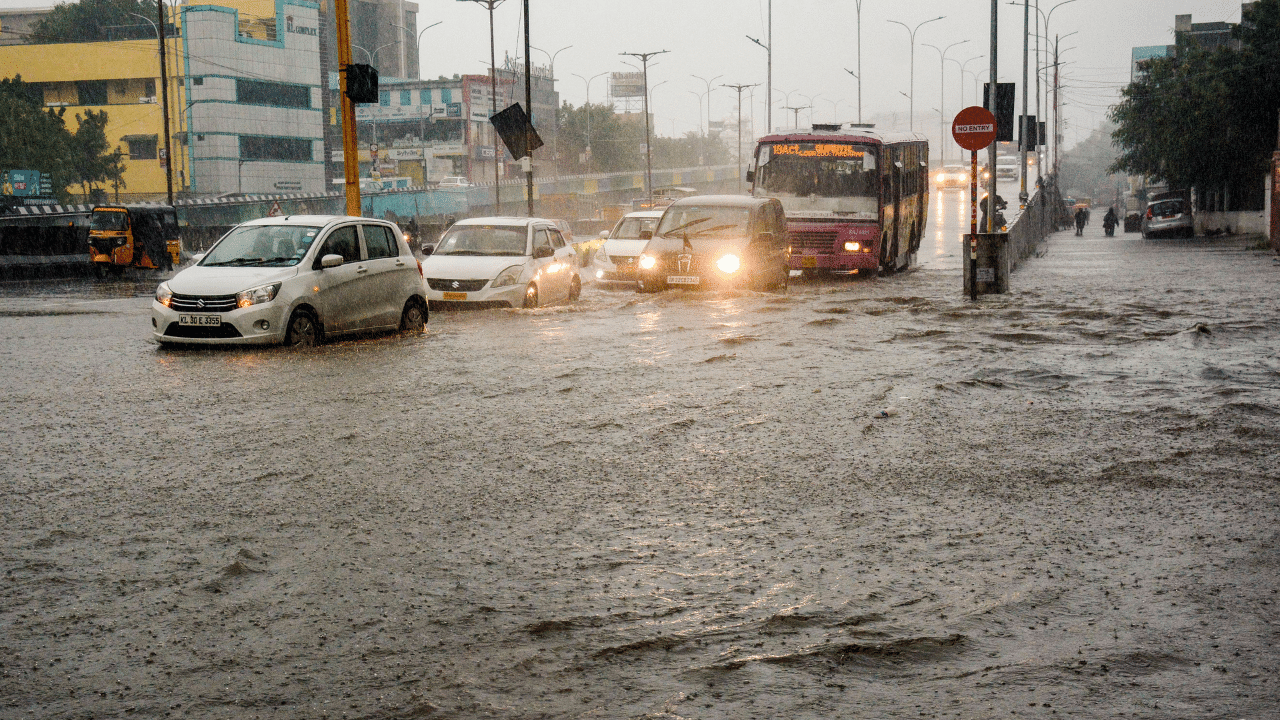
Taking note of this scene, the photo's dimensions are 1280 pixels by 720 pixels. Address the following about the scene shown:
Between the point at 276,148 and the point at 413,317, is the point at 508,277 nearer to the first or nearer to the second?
the point at 413,317

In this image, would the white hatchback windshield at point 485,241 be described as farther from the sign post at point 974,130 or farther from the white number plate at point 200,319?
the sign post at point 974,130

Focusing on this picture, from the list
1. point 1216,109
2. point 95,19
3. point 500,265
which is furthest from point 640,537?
point 95,19

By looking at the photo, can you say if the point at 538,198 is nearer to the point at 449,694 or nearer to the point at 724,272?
the point at 724,272

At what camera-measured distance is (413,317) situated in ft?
52.7

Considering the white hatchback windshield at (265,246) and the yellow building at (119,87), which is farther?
the yellow building at (119,87)

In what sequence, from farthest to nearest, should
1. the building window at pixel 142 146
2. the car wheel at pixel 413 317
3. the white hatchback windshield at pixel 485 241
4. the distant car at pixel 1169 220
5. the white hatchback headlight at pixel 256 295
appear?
1. the building window at pixel 142 146
2. the distant car at pixel 1169 220
3. the white hatchback windshield at pixel 485 241
4. the car wheel at pixel 413 317
5. the white hatchback headlight at pixel 256 295

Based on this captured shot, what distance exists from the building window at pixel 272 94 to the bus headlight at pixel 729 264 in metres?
68.5

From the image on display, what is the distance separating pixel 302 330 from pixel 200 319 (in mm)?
1062

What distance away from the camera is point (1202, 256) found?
35.6 meters

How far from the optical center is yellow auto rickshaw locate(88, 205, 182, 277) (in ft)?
108

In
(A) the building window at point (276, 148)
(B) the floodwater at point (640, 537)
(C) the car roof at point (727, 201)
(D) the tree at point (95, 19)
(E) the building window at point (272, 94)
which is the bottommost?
(B) the floodwater at point (640, 537)

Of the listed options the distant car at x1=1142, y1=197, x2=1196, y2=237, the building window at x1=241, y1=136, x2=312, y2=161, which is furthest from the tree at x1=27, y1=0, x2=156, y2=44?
the distant car at x1=1142, y1=197, x2=1196, y2=237

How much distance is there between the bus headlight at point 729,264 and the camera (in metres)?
21.3

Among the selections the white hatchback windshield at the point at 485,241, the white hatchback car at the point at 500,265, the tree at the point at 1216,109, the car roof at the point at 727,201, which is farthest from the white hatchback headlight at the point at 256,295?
the tree at the point at 1216,109
